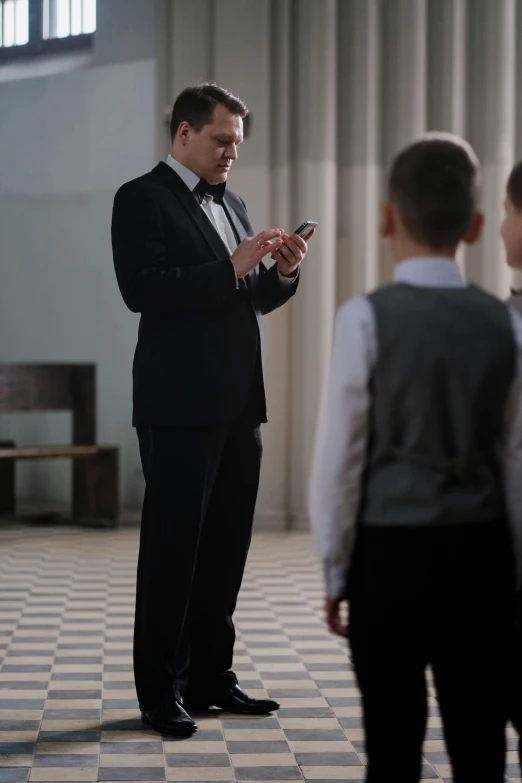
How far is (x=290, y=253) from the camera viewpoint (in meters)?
3.34

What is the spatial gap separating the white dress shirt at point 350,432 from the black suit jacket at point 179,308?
146cm

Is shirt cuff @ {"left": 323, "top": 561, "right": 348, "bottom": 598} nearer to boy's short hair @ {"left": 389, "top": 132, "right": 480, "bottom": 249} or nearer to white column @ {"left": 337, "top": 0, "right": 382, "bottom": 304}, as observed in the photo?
boy's short hair @ {"left": 389, "top": 132, "right": 480, "bottom": 249}

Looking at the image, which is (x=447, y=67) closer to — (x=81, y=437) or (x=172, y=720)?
(x=81, y=437)

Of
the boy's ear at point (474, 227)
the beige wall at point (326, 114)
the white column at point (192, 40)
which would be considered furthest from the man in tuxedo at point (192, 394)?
the white column at point (192, 40)

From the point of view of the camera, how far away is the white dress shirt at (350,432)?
1.78 meters

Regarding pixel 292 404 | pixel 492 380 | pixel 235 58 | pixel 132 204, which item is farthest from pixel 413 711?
pixel 235 58

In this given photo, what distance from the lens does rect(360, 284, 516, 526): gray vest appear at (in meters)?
1.78

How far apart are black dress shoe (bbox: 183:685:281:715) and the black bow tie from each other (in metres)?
1.43

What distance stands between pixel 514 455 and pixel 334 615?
384mm

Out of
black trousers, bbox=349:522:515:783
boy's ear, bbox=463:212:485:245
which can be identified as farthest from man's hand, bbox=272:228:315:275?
black trousers, bbox=349:522:515:783

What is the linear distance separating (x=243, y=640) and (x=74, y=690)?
106 centimetres

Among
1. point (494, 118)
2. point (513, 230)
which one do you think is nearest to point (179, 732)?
point (513, 230)

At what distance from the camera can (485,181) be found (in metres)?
8.35

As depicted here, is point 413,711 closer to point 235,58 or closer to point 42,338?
point 235,58
